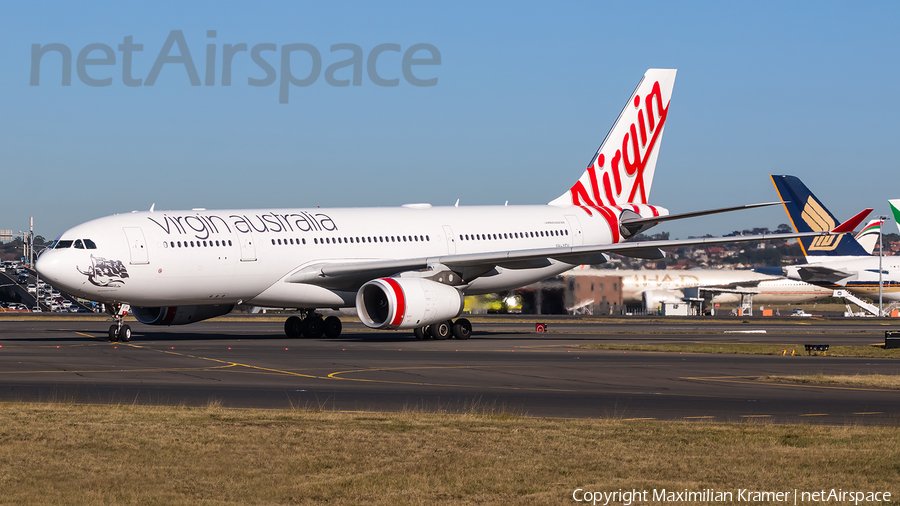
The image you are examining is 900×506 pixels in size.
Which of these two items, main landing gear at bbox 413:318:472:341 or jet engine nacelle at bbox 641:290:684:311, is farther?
jet engine nacelle at bbox 641:290:684:311

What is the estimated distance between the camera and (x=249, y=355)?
28.6 m

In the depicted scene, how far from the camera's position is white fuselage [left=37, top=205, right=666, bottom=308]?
33.1 m

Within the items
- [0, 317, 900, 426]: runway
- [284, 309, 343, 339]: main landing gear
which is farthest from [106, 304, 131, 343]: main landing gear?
[284, 309, 343, 339]: main landing gear

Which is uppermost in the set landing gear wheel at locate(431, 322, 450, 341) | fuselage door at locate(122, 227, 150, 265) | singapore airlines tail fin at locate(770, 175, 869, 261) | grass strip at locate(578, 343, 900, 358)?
singapore airlines tail fin at locate(770, 175, 869, 261)

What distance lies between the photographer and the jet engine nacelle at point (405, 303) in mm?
34094

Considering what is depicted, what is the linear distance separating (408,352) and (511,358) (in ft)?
11.7

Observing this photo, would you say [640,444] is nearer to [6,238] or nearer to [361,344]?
[361,344]

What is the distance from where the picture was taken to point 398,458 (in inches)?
447

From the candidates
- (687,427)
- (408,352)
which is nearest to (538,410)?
(687,427)

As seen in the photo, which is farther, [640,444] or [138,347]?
[138,347]

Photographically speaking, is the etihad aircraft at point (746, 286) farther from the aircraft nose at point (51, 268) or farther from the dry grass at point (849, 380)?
the dry grass at point (849, 380)

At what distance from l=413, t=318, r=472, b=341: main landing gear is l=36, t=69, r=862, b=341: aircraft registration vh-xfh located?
6cm

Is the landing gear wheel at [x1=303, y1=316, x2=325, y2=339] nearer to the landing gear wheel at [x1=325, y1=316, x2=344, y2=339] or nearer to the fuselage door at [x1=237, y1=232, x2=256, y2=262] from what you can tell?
the landing gear wheel at [x1=325, y1=316, x2=344, y2=339]

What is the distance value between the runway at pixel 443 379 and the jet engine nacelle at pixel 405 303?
89 centimetres
